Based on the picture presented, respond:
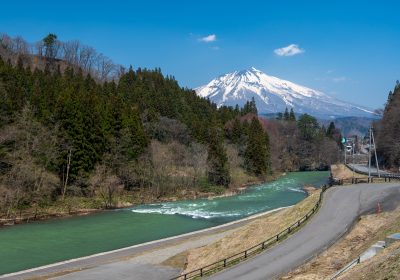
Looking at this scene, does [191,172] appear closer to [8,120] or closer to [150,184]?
[150,184]

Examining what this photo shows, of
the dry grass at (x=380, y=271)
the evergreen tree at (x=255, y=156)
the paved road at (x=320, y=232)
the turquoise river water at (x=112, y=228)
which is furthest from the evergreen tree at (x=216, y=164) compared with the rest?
the dry grass at (x=380, y=271)

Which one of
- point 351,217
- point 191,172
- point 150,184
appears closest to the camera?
point 351,217

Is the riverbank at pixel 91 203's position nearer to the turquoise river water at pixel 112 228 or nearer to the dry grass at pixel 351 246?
the turquoise river water at pixel 112 228

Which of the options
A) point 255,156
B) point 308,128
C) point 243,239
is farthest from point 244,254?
point 308,128

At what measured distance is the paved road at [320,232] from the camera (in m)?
20.4

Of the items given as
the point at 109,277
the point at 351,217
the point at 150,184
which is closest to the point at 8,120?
the point at 150,184

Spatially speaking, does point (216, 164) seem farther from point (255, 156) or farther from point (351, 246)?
point (351, 246)

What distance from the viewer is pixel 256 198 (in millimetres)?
61469

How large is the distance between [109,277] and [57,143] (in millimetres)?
31371

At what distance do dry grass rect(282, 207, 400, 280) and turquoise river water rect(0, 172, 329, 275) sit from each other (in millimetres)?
18243

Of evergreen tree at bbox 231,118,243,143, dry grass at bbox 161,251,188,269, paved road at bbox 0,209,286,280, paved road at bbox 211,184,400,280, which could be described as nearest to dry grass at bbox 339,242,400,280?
paved road at bbox 211,184,400,280

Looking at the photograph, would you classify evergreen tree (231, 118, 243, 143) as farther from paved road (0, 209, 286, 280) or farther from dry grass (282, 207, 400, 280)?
dry grass (282, 207, 400, 280)

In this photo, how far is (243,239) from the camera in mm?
28906

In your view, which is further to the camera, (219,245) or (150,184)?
(150,184)
